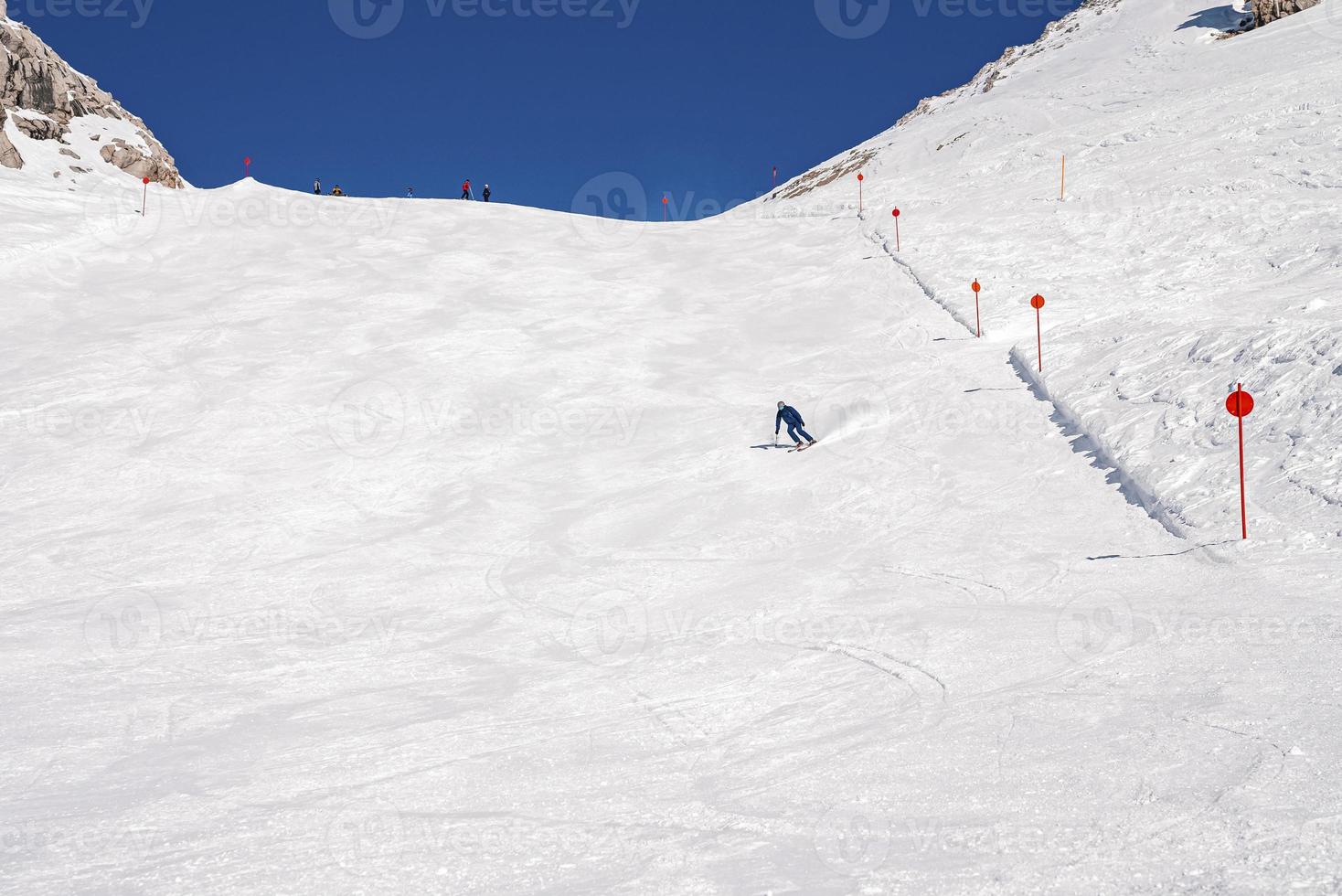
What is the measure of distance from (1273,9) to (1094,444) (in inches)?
2150

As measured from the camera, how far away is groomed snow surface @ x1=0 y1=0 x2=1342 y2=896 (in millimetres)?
5379

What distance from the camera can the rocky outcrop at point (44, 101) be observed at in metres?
47.2

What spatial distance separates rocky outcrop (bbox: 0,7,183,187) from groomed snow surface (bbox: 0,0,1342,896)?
74.3 feet

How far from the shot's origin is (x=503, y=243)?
1237 inches

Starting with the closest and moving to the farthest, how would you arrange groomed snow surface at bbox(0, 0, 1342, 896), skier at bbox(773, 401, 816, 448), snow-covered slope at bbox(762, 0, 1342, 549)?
groomed snow surface at bbox(0, 0, 1342, 896) < snow-covered slope at bbox(762, 0, 1342, 549) < skier at bbox(773, 401, 816, 448)

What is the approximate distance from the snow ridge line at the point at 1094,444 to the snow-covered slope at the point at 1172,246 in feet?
0.18

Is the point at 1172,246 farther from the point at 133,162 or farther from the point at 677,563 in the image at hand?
the point at 133,162

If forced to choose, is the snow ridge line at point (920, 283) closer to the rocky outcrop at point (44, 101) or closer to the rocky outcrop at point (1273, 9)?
the rocky outcrop at point (1273, 9)

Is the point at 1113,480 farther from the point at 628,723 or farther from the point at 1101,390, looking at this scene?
the point at 628,723

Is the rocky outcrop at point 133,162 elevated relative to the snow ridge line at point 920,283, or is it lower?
elevated

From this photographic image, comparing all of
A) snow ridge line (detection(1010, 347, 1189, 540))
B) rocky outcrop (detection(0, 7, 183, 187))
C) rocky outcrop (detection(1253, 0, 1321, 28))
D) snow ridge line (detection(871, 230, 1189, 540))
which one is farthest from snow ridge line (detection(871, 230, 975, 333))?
rocky outcrop (detection(0, 7, 183, 187))

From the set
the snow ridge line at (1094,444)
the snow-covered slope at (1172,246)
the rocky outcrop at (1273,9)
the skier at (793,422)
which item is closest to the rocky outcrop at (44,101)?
the snow-covered slope at (1172,246)

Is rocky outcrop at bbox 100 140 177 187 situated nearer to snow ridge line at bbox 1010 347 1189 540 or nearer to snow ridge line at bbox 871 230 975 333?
snow ridge line at bbox 871 230 975 333

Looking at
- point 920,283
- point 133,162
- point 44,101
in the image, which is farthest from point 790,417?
point 44,101
